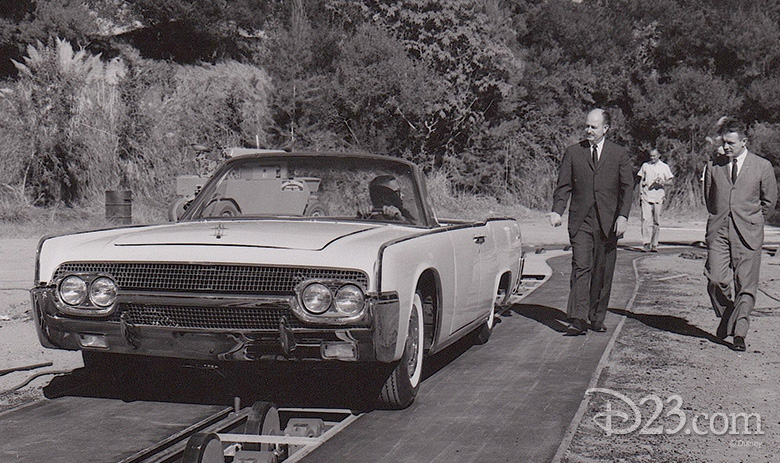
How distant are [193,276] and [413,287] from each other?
1186 millimetres

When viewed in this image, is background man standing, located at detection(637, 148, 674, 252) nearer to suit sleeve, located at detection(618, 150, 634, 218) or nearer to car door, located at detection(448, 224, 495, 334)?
suit sleeve, located at detection(618, 150, 634, 218)

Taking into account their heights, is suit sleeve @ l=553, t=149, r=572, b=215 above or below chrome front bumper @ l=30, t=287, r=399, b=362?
above

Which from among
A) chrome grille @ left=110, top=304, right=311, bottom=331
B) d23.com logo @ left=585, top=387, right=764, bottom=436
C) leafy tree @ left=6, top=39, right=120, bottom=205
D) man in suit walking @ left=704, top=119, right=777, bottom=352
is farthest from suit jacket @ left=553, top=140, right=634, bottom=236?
leafy tree @ left=6, top=39, right=120, bottom=205

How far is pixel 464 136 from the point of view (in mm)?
31734

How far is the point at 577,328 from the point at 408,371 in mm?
3112

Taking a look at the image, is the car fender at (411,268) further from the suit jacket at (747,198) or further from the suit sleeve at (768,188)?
the suit sleeve at (768,188)

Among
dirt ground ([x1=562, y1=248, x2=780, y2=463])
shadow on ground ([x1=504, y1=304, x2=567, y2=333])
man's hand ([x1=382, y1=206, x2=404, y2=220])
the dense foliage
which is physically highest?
the dense foliage

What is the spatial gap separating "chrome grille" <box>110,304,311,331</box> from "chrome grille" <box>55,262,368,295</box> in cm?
9

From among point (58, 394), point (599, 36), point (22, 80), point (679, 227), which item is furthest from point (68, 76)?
point (599, 36)

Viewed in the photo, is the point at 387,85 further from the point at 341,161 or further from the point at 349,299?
the point at 349,299

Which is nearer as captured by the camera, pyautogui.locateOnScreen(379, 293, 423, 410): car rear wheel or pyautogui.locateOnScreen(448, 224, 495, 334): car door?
pyautogui.locateOnScreen(379, 293, 423, 410): car rear wheel

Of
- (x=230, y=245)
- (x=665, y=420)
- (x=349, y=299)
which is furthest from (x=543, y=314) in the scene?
(x=230, y=245)

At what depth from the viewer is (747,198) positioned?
303 inches

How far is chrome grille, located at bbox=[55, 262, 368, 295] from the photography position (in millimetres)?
4836
